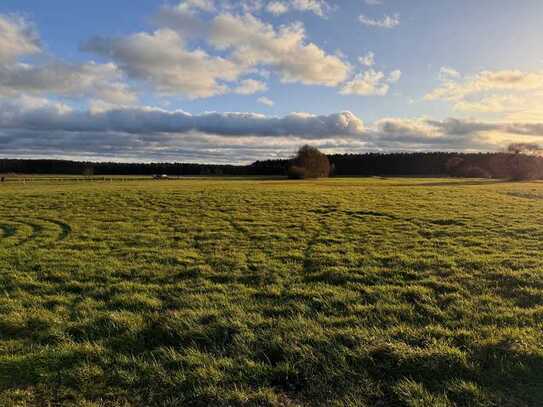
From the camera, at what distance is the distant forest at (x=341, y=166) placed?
12403cm

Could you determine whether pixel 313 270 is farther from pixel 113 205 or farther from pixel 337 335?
pixel 113 205

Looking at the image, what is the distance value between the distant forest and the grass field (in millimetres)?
→ 106367

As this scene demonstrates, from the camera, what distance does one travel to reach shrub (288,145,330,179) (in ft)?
321

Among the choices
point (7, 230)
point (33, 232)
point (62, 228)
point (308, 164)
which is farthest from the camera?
point (308, 164)

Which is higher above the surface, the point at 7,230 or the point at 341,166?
the point at 341,166

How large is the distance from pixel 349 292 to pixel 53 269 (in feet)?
26.4

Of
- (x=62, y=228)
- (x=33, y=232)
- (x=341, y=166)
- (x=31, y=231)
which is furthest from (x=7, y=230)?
(x=341, y=166)

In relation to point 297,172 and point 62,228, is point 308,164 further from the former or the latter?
point 62,228

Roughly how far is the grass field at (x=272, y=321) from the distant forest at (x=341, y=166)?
10637 centimetres

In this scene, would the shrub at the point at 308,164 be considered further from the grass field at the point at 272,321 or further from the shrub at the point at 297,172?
the grass field at the point at 272,321

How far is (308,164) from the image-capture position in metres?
99.1

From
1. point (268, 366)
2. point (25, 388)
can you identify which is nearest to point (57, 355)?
point (25, 388)

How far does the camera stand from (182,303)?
7.71 m

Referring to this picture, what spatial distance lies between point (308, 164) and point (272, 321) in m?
93.7
